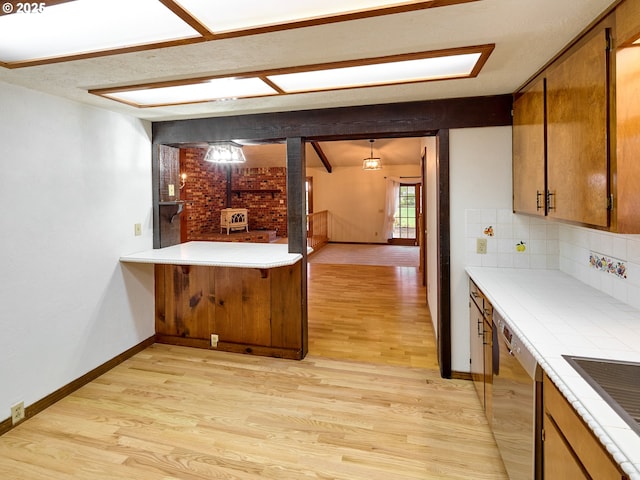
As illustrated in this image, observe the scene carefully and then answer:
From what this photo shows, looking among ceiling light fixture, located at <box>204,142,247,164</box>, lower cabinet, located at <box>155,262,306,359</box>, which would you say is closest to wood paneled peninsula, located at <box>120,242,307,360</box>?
lower cabinet, located at <box>155,262,306,359</box>

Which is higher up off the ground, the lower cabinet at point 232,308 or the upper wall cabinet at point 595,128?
the upper wall cabinet at point 595,128

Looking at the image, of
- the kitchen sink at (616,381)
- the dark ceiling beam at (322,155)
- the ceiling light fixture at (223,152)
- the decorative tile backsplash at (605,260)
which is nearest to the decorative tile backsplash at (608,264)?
the decorative tile backsplash at (605,260)

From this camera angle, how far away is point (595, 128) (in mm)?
1437

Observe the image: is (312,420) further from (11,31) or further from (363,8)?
(11,31)

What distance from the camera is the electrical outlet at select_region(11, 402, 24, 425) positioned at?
218 cm

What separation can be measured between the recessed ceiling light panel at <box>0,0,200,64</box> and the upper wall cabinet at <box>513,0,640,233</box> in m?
1.67

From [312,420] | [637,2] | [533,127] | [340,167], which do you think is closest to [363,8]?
[637,2]

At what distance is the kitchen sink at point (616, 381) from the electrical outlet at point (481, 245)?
1.56 m

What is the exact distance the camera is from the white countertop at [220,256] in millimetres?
2719

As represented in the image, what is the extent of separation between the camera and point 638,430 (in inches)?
32.9

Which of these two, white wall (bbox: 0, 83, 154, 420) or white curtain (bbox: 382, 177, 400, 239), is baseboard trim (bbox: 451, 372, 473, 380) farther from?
white curtain (bbox: 382, 177, 400, 239)

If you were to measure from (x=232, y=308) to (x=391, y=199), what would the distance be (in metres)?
7.79

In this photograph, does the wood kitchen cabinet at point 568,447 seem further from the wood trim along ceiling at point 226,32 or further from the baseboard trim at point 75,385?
the baseboard trim at point 75,385

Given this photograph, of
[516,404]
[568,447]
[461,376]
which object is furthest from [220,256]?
[568,447]
